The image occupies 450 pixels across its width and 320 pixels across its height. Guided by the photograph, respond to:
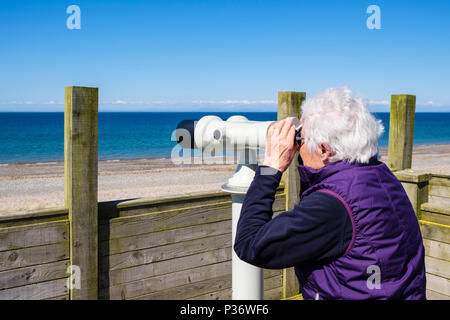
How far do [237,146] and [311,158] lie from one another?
15.5 inches

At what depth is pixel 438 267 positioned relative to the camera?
108 inches

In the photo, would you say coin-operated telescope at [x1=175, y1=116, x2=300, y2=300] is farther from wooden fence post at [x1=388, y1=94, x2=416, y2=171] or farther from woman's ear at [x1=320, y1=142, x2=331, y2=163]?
wooden fence post at [x1=388, y1=94, x2=416, y2=171]

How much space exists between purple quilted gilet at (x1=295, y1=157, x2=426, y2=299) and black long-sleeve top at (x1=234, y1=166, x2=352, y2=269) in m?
0.03

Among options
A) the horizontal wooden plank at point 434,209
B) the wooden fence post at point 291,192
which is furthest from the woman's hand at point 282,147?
the horizontal wooden plank at point 434,209

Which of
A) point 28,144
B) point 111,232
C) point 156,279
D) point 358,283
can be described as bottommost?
point 28,144

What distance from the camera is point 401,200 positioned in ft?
4.14

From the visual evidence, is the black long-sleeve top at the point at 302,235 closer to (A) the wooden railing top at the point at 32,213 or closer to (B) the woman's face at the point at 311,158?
(B) the woman's face at the point at 311,158

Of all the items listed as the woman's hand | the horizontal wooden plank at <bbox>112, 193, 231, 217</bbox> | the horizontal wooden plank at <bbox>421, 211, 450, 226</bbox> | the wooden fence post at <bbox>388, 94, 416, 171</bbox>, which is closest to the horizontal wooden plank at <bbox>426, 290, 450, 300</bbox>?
the horizontal wooden plank at <bbox>421, 211, 450, 226</bbox>

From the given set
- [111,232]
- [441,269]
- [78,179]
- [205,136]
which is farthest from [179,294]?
[441,269]

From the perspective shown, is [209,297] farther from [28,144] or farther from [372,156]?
[28,144]

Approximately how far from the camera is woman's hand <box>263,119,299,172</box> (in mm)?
1310

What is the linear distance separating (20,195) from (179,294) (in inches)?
401
